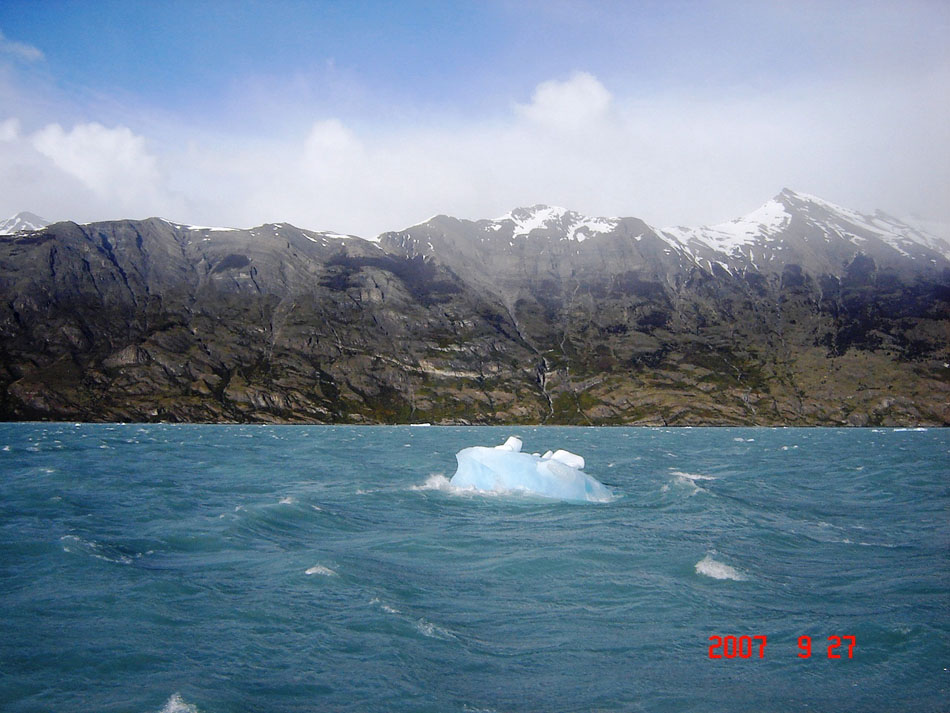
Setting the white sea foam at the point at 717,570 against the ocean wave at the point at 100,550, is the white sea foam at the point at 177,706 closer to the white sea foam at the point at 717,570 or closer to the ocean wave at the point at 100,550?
the ocean wave at the point at 100,550

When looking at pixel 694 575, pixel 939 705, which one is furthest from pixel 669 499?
pixel 939 705

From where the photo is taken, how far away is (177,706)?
607 inches

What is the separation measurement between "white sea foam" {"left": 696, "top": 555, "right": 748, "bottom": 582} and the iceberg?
20637mm

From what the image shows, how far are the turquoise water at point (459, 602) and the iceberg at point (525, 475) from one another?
330 centimetres

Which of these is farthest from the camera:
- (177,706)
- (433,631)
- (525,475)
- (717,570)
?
(525,475)

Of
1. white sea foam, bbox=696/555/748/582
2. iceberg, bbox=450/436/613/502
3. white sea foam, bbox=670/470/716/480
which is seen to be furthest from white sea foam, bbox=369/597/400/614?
white sea foam, bbox=670/470/716/480

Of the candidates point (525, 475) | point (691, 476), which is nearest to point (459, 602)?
point (525, 475)

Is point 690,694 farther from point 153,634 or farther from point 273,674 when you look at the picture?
point 153,634

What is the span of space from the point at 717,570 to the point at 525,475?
26.0m

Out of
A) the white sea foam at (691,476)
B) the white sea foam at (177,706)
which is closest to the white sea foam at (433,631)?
the white sea foam at (177,706)

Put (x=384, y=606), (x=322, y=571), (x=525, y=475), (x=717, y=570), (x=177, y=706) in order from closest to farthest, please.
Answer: (x=177, y=706) → (x=384, y=606) → (x=322, y=571) → (x=717, y=570) → (x=525, y=475)

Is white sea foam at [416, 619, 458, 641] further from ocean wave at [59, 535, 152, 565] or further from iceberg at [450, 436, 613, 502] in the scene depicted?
iceberg at [450, 436, 613, 502]

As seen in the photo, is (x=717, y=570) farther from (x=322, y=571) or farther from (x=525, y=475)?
(x=525, y=475)
